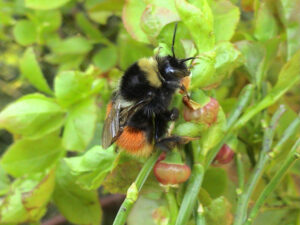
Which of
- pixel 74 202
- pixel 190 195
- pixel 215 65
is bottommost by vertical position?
pixel 74 202

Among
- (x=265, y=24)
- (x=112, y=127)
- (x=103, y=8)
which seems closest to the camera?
(x=112, y=127)

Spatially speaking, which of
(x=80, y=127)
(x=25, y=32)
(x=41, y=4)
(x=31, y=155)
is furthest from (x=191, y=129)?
(x=25, y=32)

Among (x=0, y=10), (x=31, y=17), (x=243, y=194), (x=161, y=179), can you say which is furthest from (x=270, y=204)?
(x=0, y=10)

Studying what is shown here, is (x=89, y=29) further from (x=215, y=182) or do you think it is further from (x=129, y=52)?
(x=215, y=182)

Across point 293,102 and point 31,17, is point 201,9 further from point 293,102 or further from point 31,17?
point 31,17

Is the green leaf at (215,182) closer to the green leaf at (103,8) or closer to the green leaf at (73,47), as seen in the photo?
the green leaf at (103,8)
